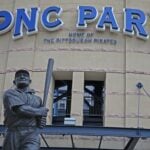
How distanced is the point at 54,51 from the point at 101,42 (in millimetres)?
2231

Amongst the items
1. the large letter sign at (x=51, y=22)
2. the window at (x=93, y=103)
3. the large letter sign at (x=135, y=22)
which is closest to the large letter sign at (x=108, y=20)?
the large letter sign at (x=135, y=22)

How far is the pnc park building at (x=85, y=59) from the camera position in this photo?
20.9 meters

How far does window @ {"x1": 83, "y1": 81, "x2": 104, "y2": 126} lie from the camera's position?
867 inches

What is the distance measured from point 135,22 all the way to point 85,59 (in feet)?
10.0

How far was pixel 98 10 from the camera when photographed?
23.0 metres

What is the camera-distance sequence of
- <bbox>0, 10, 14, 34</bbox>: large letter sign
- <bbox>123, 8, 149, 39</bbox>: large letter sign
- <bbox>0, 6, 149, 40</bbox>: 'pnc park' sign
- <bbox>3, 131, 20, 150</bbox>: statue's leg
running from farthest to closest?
<bbox>0, 10, 14, 34</bbox>: large letter sign, <bbox>0, 6, 149, 40</bbox>: 'pnc park' sign, <bbox>123, 8, 149, 39</bbox>: large letter sign, <bbox>3, 131, 20, 150</bbox>: statue's leg

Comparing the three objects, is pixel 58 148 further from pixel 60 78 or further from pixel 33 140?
pixel 33 140

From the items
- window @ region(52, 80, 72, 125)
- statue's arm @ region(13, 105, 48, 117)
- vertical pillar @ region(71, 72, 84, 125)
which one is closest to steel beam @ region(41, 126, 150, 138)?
vertical pillar @ region(71, 72, 84, 125)

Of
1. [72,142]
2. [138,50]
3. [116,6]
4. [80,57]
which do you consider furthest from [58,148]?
[116,6]

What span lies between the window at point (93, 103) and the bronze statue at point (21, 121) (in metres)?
14.5

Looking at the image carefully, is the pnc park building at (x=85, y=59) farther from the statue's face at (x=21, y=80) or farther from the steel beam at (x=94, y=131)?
the statue's face at (x=21, y=80)

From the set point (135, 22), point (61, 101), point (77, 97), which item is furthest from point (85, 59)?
point (135, 22)

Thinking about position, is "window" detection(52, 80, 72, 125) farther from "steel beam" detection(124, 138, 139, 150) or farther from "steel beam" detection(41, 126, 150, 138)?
"steel beam" detection(41, 126, 150, 138)

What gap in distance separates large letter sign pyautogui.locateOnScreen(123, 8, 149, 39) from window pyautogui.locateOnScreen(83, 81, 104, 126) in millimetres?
2963
